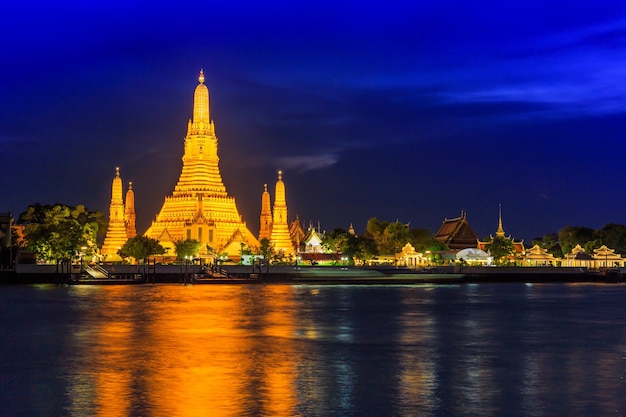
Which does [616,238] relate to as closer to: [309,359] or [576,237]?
[576,237]

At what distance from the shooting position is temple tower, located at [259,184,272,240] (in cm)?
13075

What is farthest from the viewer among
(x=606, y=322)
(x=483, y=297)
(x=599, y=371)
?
(x=483, y=297)

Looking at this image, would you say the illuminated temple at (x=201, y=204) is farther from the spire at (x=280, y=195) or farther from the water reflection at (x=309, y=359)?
the water reflection at (x=309, y=359)

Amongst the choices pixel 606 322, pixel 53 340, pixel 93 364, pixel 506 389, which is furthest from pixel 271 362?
pixel 606 322

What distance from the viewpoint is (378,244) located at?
4911 inches

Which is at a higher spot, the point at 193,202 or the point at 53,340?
the point at 193,202

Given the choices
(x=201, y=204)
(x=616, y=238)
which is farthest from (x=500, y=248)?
(x=201, y=204)

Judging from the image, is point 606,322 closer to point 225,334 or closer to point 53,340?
point 225,334

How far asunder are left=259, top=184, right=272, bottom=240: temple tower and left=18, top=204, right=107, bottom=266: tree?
96.2 feet

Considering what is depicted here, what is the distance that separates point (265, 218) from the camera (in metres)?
133

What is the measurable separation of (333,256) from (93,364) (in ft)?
326

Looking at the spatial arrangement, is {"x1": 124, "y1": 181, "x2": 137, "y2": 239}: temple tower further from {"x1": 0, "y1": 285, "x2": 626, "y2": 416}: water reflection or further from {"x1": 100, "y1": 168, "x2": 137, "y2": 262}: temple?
{"x1": 0, "y1": 285, "x2": 626, "y2": 416}: water reflection

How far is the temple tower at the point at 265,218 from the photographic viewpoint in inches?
5148

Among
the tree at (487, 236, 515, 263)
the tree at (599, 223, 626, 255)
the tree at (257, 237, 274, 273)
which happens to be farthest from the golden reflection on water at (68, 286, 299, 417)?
the tree at (599, 223, 626, 255)
